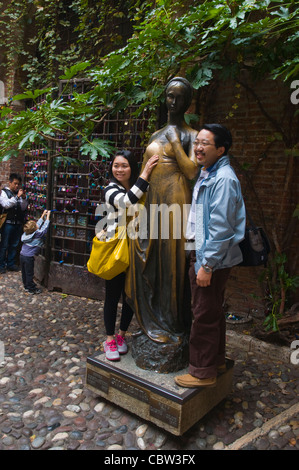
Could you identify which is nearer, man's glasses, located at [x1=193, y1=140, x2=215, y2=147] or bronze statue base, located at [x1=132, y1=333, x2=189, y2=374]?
man's glasses, located at [x1=193, y1=140, x2=215, y2=147]

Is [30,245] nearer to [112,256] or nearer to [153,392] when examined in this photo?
[112,256]

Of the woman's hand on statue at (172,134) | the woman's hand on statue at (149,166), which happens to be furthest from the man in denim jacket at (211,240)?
the woman's hand on statue at (149,166)

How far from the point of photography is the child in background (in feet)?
20.1

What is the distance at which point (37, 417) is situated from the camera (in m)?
2.90

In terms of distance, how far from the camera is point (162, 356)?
2861 mm

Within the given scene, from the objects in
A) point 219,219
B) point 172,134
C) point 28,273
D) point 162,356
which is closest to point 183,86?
point 172,134

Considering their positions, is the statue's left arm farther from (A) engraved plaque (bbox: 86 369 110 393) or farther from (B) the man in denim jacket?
(A) engraved plaque (bbox: 86 369 110 393)

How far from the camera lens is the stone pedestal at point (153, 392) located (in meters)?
2.56

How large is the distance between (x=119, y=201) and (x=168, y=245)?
0.54 m

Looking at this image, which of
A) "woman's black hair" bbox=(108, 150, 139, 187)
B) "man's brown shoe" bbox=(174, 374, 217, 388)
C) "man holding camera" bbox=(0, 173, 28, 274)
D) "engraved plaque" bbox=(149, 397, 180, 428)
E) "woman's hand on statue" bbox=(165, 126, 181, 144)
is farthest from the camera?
"man holding camera" bbox=(0, 173, 28, 274)

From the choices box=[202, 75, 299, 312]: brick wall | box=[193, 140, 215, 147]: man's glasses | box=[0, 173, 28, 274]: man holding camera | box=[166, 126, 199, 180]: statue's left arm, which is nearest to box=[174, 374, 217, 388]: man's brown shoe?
box=[166, 126, 199, 180]: statue's left arm

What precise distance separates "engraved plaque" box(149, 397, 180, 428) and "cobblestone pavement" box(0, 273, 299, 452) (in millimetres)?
195

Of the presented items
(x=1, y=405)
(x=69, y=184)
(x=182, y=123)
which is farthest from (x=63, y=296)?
(x=182, y=123)
